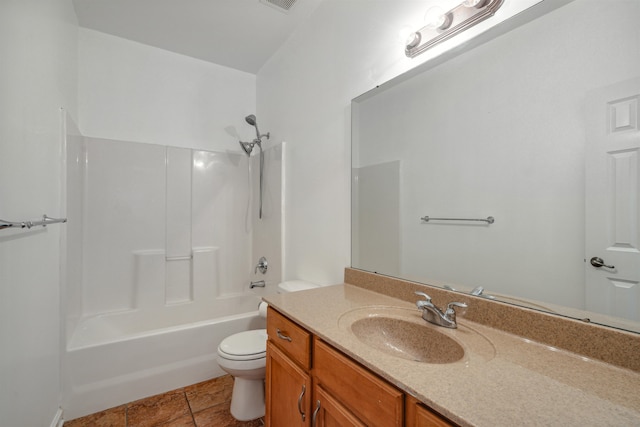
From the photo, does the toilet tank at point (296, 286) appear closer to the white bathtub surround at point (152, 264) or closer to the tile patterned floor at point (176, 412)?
the white bathtub surround at point (152, 264)

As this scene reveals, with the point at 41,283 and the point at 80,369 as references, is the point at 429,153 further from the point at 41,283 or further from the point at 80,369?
the point at 80,369

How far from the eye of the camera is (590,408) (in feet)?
1.79

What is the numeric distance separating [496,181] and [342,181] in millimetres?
856

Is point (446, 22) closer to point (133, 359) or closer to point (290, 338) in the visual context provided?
point (290, 338)

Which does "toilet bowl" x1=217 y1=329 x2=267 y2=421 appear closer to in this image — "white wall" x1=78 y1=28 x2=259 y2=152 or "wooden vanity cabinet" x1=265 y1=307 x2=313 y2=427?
"wooden vanity cabinet" x1=265 y1=307 x2=313 y2=427

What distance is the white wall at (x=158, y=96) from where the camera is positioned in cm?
226

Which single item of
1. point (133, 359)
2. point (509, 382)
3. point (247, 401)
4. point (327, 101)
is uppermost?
point (327, 101)

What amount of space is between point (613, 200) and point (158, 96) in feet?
10.0

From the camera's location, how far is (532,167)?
36.8 inches

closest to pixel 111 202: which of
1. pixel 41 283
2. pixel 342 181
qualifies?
pixel 41 283

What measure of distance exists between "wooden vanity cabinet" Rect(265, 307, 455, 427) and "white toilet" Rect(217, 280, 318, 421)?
1.24 feet

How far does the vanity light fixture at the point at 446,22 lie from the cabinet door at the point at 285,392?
1447mm

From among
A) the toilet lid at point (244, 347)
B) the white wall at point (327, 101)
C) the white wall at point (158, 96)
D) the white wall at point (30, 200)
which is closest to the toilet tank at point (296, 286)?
the white wall at point (327, 101)

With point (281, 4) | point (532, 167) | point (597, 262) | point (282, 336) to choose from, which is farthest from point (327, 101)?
point (597, 262)
